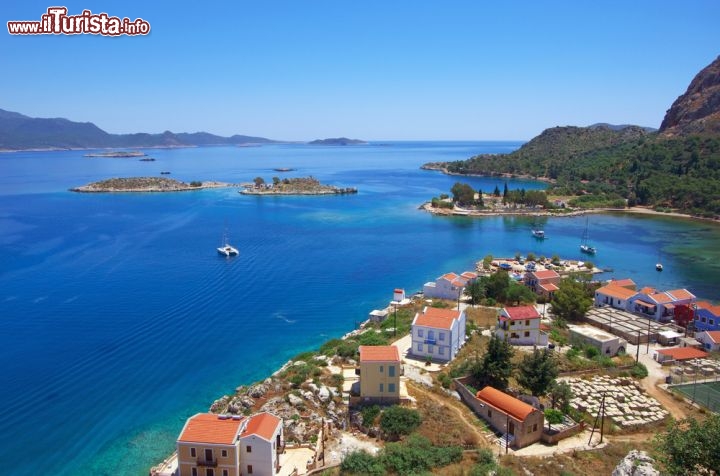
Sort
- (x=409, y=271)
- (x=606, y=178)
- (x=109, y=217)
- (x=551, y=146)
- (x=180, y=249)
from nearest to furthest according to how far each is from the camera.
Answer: (x=409, y=271)
(x=180, y=249)
(x=109, y=217)
(x=606, y=178)
(x=551, y=146)

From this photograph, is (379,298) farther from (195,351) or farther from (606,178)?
(606,178)

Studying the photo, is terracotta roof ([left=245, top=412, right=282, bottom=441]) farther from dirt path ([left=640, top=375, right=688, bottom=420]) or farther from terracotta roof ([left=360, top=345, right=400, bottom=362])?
dirt path ([left=640, top=375, right=688, bottom=420])

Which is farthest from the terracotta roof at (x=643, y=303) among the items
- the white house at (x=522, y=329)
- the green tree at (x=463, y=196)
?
the green tree at (x=463, y=196)

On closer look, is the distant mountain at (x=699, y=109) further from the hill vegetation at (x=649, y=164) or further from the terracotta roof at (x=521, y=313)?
the terracotta roof at (x=521, y=313)

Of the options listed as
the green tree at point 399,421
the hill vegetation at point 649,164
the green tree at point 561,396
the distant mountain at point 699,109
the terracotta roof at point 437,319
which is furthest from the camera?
the distant mountain at point 699,109

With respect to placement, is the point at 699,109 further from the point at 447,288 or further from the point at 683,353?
the point at 683,353

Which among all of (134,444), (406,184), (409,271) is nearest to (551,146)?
(406,184)
